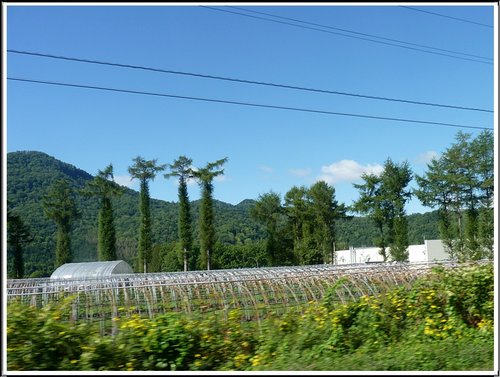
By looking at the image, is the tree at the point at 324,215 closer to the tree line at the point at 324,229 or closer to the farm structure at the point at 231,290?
the tree line at the point at 324,229

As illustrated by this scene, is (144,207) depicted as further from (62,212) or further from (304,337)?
(304,337)

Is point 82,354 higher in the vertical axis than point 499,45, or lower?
lower

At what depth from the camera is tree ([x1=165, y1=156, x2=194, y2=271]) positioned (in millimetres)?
35938

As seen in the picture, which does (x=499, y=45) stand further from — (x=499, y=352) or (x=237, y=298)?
(x=237, y=298)

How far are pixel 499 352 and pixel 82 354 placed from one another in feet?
14.1

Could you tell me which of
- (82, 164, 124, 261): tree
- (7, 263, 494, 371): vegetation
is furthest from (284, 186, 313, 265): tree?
(7, 263, 494, 371): vegetation

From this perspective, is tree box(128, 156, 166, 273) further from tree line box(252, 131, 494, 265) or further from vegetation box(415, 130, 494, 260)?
vegetation box(415, 130, 494, 260)

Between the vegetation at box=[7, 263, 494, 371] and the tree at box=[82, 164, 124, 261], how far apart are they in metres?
28.7

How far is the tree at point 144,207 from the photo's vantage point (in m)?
35.6

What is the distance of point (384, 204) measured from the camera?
38500 mm

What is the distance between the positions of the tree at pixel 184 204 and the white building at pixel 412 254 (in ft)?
46.4

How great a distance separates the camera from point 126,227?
43062 millimetres

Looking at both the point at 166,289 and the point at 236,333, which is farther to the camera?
the point at 166,289

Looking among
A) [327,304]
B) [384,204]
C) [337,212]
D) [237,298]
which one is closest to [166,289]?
[237,298]
